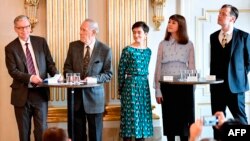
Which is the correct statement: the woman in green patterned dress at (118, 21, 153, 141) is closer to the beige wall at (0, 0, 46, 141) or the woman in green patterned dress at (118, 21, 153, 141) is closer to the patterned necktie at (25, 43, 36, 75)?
the patterned necktie at (25, 43, 36, 75)

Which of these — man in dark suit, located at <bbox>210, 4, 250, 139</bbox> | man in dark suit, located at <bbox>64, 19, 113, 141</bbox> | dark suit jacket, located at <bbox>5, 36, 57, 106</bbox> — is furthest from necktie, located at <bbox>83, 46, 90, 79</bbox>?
man in dark suit, located at <bbox>210, 4, 250, 139</bbox>

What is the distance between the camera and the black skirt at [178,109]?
3811 millimetres

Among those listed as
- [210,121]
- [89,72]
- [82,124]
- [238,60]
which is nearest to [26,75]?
[89,72]

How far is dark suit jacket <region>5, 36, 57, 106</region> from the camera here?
3.61m

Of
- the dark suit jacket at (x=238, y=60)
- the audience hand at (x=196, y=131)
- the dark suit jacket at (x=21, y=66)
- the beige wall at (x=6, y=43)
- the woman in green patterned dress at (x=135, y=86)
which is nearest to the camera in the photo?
the audience hand at (x=196, y=131)

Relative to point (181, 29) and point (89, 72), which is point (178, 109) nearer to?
point (181, 29)

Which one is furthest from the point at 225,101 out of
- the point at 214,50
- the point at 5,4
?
the point at 5,4

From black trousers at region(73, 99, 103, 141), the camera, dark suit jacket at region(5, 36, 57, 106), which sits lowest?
black trousers at region(73, 99, 103, 141)

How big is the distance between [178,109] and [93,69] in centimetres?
88

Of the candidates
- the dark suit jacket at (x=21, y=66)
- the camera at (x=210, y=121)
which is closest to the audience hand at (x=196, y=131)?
the camera at (x=210, y=121)

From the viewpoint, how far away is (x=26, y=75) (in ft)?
11.7

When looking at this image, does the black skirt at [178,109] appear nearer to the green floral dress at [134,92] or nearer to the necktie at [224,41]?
the green floral dress at [134,92]

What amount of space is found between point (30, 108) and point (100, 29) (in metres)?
1.21

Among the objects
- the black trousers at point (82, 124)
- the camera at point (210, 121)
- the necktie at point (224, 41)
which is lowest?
the black trousers at point (82, 124)
